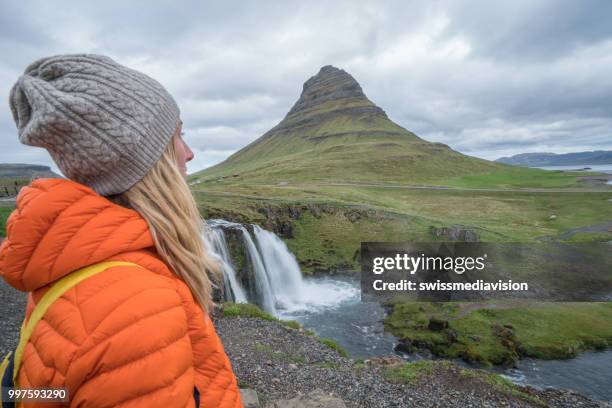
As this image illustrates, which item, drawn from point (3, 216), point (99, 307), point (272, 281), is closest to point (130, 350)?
point (99, 307)

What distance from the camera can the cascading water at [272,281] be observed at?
30.2m

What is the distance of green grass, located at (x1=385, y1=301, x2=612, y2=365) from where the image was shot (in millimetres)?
24156

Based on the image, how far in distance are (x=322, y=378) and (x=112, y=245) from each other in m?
13.5

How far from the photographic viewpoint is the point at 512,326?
89.1ft

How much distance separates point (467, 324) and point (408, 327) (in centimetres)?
435

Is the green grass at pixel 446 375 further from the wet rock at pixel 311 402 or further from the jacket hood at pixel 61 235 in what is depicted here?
the jacket hood at pixel 61 235

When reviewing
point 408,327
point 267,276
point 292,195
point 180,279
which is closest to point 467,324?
point 408,327

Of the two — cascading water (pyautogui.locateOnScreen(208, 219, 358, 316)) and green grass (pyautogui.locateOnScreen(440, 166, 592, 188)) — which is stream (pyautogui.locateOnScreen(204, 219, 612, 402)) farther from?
green grass (pyautogui.locateOnScreen(440, 166, 592, 188))

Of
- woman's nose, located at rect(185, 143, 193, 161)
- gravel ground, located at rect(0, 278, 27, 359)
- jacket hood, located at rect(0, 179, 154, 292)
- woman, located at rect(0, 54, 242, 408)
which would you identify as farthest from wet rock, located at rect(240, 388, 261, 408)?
jacket hood, located at rect(0, 179, 154, 292)

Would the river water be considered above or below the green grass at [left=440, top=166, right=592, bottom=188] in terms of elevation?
below

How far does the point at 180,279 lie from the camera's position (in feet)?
8.11

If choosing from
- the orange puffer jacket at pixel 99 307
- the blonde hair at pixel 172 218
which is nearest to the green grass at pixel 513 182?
the blonde hair at pixel 172 218

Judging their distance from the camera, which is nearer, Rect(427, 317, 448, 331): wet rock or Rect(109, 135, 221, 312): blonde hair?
Rect(109, 135, 221, 312): blonde hair

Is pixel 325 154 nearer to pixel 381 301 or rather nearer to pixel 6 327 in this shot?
pixel 381 301
